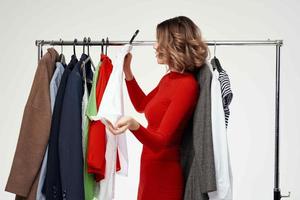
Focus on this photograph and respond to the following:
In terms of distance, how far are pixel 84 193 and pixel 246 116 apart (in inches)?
59.3

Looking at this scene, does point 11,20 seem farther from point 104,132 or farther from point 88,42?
point 104,132

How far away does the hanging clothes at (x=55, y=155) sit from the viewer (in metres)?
1.91

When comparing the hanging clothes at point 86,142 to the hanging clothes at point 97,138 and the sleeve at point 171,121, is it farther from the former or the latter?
the sleeve at point 171,121

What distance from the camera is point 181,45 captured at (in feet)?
5.99

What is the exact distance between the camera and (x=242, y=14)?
3029mm

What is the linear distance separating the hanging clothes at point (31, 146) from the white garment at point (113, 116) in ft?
0.90

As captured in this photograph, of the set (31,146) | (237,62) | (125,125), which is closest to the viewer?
(125,125)

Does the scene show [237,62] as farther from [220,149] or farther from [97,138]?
[97,138]

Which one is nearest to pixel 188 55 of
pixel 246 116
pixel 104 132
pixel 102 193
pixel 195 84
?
pixel 195 84

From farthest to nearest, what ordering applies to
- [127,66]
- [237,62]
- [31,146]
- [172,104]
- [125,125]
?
[237,62] < [127,66] < [31,146] < [172,104] < [125,125]

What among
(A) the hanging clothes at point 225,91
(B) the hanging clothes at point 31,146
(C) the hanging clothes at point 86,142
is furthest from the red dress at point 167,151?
(B) the hanging clothes at point 31,146

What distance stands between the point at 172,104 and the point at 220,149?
0.98 feet

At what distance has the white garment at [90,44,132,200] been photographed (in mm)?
1762

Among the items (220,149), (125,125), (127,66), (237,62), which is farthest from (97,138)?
(237,62)
